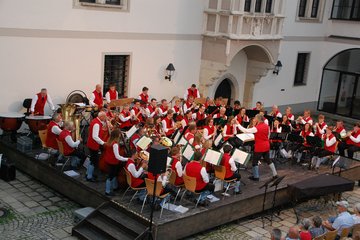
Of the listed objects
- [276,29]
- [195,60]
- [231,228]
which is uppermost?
[276,29]

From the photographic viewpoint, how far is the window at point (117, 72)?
19.0 m

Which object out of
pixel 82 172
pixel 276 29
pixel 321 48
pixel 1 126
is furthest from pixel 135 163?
pixel 321 48

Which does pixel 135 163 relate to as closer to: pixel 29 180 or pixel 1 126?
pixel 29 180

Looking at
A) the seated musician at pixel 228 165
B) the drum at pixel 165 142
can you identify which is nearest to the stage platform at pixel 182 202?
the seated musician at pixel 228 165

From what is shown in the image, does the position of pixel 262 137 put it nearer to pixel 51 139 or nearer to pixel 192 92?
pixel 51 139

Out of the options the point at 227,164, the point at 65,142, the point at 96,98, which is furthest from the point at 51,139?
the point at 227,164

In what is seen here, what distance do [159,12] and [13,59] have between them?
6.36 m

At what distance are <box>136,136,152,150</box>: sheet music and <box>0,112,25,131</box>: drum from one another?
15.6 ft

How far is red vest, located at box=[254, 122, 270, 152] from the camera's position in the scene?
46.2ft

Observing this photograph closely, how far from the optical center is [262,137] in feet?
46.5

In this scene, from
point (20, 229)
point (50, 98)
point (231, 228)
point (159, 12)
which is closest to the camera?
point (20, 229)

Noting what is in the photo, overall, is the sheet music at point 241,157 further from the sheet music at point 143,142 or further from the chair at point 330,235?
the chair at point 330,235

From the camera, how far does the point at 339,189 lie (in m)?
14.1

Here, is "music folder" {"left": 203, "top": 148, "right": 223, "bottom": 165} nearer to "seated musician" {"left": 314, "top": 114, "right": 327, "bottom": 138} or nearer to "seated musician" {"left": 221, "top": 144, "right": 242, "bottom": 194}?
"seated musician" {"left": 221, "top": 144, "right": 242, "bottom": 194}
